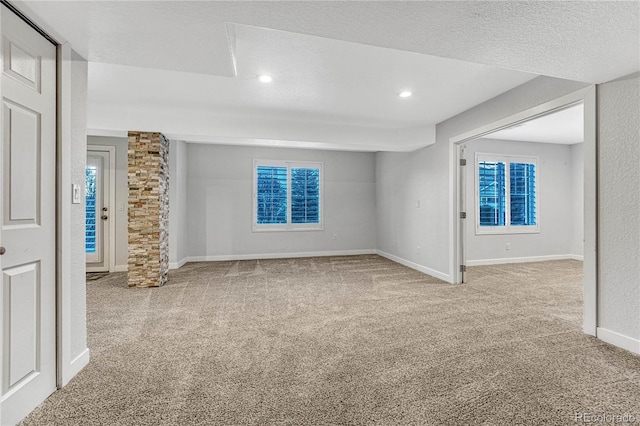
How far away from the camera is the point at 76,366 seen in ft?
6.51

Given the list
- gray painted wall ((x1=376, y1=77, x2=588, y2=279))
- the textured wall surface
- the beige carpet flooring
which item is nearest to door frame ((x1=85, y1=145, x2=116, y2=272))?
the textured wall surface

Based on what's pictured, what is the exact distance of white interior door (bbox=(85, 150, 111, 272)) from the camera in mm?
4848

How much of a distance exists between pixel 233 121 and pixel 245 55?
179 centimetres

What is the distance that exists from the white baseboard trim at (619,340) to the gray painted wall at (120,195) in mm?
6061

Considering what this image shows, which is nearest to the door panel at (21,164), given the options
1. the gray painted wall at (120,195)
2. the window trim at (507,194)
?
the gray painted wall at (120,195)

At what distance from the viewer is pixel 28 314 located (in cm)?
162

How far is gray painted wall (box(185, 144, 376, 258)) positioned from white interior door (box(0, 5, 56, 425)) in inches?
171

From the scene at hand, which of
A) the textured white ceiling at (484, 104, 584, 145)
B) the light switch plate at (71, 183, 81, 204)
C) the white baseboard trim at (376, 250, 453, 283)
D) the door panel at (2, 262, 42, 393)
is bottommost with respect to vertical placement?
the white baseboard trim at (376, 250, 453, 283)

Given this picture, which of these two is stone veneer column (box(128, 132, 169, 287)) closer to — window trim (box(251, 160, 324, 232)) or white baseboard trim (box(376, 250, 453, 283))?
window trim (box(251, 160, 324, 232))

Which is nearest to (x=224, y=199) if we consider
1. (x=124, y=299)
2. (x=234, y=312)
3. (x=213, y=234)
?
(x=213, y=234)

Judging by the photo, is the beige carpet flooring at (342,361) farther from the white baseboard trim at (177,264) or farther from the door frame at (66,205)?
the white baseboard trim at (177,264)

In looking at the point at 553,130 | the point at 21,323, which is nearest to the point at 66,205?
the point at 21,323

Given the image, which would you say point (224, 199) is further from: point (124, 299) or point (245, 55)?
point (245, 55)

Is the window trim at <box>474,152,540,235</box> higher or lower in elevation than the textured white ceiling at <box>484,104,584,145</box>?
lower
